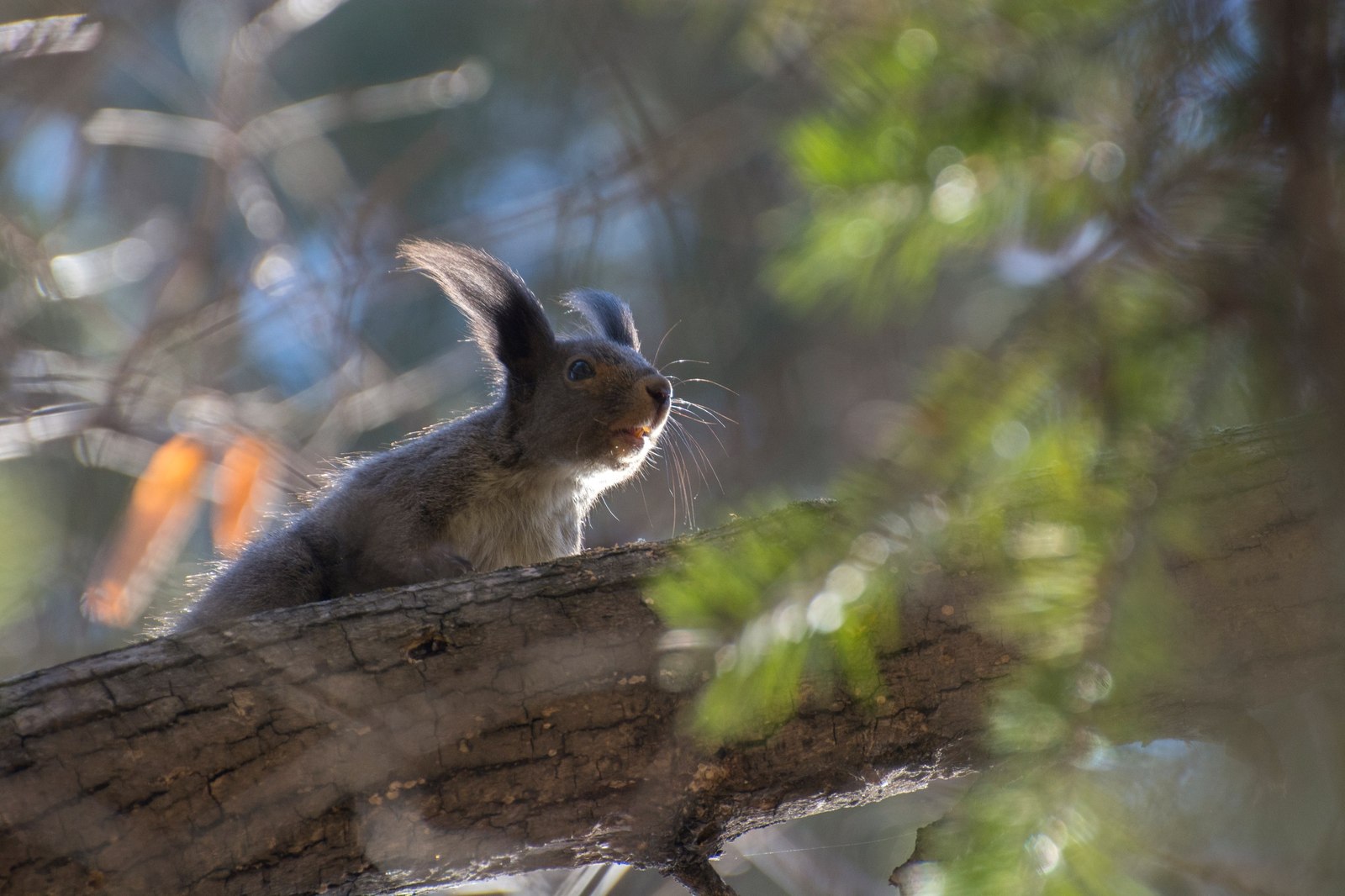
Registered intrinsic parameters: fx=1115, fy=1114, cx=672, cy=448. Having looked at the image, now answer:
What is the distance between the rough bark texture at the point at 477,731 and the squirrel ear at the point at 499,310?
1.67 meters

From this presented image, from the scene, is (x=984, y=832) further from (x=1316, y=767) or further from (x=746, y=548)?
(x=1316, y=767)

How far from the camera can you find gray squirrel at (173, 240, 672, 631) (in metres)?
3.34

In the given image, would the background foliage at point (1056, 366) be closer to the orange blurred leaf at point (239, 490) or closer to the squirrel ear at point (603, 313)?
the orange blurred leaf at point (239, 490)

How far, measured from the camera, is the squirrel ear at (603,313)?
4.29m

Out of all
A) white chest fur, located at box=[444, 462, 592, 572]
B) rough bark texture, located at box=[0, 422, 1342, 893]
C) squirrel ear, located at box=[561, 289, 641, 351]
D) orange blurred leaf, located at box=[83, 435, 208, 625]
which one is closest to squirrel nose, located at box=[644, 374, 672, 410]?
white chest fur, located at box=[444, 462, 592, 572]

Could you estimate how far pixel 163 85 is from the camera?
4.88 meters

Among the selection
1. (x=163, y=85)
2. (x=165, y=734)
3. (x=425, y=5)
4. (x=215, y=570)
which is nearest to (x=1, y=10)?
(x=163, y=85)

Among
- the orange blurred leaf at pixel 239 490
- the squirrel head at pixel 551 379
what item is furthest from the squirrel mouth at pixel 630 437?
the orange blurred leaf at pixel 239 490

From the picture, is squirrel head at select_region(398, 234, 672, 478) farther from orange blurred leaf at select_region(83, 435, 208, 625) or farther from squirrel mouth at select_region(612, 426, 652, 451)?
orange blurred leaf at select_region(83, 435, 208, 625)

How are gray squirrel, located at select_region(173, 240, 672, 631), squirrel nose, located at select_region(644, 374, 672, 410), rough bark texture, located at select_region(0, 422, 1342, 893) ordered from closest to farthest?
rough bark texture, located at select_region(0, 422, 1342, 893) < gray squirrel, located at select_region(173, 240, 672, 631) < squirrel nose, located at select_region(644, 374, 672, 410)

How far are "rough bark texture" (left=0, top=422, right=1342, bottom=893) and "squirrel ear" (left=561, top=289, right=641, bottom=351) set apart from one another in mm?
2073

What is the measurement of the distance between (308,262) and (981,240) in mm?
4832

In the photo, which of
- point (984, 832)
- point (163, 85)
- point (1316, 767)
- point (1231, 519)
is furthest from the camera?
point (163, 85)

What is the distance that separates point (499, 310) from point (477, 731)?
6.70 ft
